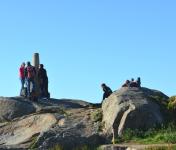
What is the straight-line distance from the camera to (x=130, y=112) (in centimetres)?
2358

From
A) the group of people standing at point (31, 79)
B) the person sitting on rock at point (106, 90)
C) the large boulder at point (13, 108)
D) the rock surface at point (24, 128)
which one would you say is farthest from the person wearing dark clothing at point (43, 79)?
the rock surface at point (24, 128)

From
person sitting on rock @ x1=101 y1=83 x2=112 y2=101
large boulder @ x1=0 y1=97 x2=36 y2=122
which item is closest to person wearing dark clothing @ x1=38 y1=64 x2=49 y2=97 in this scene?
large boulder @ x1=0 y1=97 x2=36 y2=122

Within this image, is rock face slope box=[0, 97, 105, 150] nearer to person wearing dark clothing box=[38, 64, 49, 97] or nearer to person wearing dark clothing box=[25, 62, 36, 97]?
person wearing dark clothing box=[25, 62, 36, 97]

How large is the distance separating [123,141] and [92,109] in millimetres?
4698

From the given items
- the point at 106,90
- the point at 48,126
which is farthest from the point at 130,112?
the point at 106,90

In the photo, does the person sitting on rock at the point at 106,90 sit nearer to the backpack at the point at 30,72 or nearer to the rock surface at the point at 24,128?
the backpack at the point at 30,72

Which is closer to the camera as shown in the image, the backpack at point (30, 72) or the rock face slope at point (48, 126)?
the rock face slope at point (48, 126)

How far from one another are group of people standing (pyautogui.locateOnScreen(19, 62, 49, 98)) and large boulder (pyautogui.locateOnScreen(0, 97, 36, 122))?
31.4 inches

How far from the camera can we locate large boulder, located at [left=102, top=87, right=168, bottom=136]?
23.5 m

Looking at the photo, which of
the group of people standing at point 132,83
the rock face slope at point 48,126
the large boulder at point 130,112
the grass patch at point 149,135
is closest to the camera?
the grass patch at point 149,135

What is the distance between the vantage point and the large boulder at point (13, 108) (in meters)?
29.2

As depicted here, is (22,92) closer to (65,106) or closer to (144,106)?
(65,106)

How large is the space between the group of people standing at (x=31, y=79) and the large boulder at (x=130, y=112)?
5.98m

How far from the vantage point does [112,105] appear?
81.0 ft
